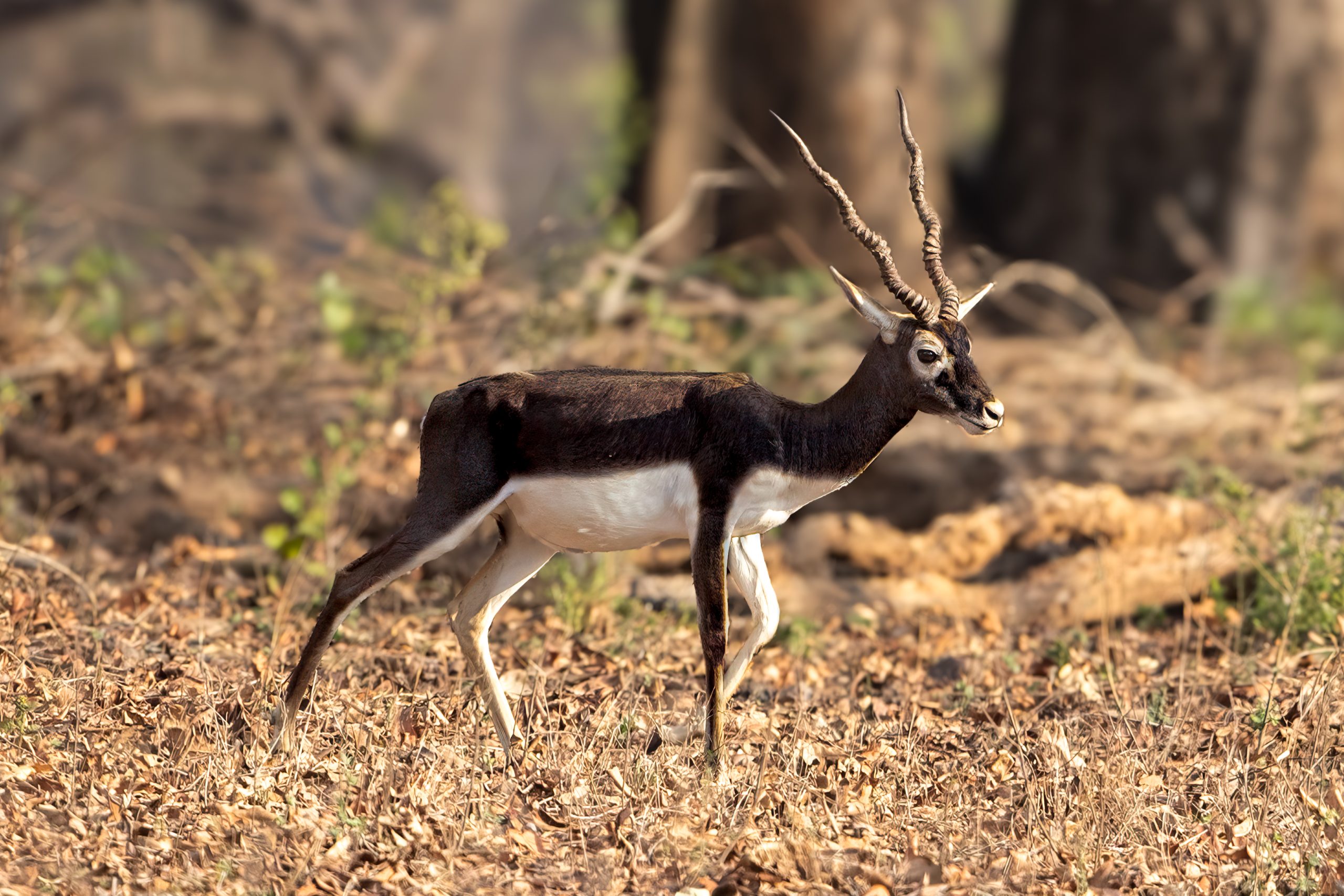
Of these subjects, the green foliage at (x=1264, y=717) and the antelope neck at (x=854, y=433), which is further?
the green foliage at (x=1264, y=717)

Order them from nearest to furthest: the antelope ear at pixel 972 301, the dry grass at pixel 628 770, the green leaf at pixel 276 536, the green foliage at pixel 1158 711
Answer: the dry grass at pixel 628 770 → the antelope ear at pixel 972 301 → the green foliage at pixel 1158 711 → the green leaf at pixel 276 536

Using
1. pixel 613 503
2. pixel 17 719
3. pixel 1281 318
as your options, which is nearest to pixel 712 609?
pixel 613 503

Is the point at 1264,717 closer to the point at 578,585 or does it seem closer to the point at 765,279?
the point at 578,585

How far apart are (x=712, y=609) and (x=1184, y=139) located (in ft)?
35.2

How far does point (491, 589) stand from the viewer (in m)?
5.73

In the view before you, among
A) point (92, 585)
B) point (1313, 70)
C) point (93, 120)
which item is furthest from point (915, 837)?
point (93, 120)

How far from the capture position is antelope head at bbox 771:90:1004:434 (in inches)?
200

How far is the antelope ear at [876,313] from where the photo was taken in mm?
5113

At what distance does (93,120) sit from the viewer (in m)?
20.4

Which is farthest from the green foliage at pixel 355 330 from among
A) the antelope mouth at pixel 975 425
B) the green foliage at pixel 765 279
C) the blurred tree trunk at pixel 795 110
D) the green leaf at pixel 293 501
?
the antelope mouth at pixel 975 425

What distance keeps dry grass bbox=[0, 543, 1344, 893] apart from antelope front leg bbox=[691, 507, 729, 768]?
19cm

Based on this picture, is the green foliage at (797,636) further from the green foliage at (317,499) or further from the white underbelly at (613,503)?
the green foliage at (317,499)

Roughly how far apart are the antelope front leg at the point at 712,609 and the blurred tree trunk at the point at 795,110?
328 inches

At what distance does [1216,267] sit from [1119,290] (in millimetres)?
991
